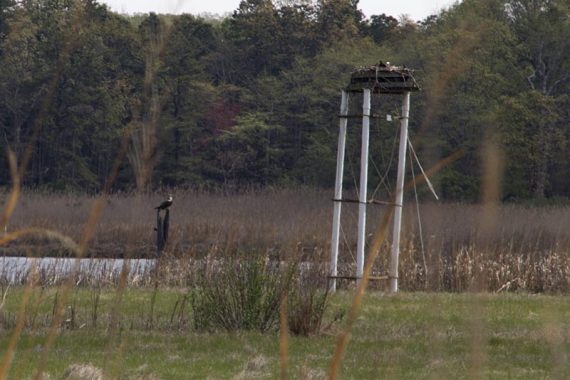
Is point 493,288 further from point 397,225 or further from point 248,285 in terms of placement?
point 248,285

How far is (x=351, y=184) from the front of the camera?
40.9 meters

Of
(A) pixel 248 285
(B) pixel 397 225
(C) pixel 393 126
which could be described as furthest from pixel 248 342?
(C) pixel 393 126

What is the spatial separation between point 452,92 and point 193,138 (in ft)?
A: 32.3

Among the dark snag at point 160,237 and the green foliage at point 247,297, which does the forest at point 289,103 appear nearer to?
the dark snag at point 160,237

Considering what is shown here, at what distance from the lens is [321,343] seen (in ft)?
32.9

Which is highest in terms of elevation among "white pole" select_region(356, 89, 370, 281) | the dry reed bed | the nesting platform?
the nesting platform

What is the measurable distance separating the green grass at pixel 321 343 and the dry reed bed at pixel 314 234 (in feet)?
3.29

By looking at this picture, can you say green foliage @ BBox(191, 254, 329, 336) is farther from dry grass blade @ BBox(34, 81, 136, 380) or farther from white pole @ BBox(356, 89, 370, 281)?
dry grass blade @ BBox(34, 81, 136, 380)

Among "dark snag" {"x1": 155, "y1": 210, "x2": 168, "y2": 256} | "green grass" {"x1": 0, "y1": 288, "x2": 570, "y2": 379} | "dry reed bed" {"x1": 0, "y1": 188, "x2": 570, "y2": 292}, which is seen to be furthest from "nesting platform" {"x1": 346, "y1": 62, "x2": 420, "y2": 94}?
"dark snag" {"x1": 155, "y1": 210, "x2": 168, "y2": 256}

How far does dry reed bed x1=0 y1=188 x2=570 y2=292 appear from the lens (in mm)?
16156

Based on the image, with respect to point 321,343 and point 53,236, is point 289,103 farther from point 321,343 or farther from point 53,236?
point 53,236

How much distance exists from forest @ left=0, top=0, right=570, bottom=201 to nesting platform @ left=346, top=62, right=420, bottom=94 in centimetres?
1488

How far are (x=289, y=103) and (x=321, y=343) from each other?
119 feet

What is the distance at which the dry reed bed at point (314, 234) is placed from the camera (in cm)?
1616
